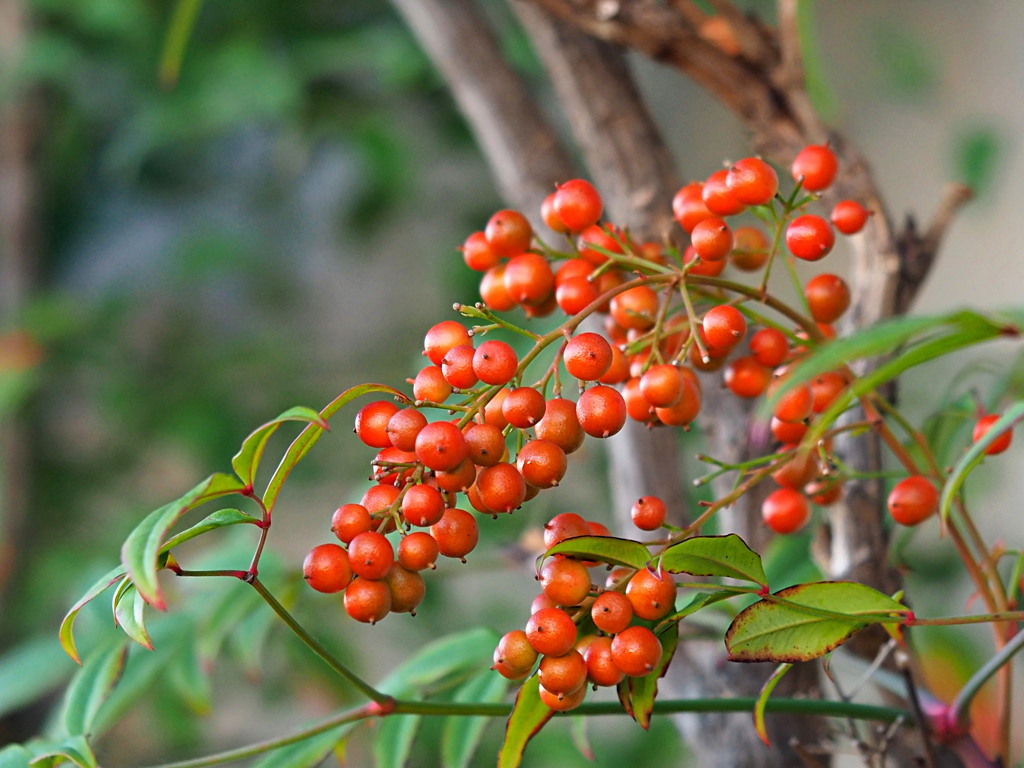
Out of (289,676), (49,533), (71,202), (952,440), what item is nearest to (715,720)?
(952,440)

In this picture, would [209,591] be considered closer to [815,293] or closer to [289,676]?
[815,293]

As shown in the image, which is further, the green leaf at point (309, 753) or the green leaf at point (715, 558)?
the green leaf at point (309, 753)

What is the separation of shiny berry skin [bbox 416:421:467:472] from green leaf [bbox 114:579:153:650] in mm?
70

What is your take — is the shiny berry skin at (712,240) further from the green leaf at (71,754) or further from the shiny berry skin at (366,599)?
the green leaf at (71,754)

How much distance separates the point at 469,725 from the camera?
0.40 meters

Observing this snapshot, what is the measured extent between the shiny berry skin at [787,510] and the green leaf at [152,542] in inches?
7.3

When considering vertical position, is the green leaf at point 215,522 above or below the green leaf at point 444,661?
above

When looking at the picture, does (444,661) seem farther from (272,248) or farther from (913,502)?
(272,248)

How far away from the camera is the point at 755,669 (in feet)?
1.41

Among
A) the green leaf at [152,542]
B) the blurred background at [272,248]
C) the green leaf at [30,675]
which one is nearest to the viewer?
the green leaf at [152,542]

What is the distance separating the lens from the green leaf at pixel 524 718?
0.79ft

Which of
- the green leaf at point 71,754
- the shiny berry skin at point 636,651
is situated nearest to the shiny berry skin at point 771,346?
the shiny berry skin at point 636,651

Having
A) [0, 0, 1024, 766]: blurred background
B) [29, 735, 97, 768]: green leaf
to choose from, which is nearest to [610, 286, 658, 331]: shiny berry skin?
[29, 735, 97, 768]: green leaf

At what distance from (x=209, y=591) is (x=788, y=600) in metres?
0.37
